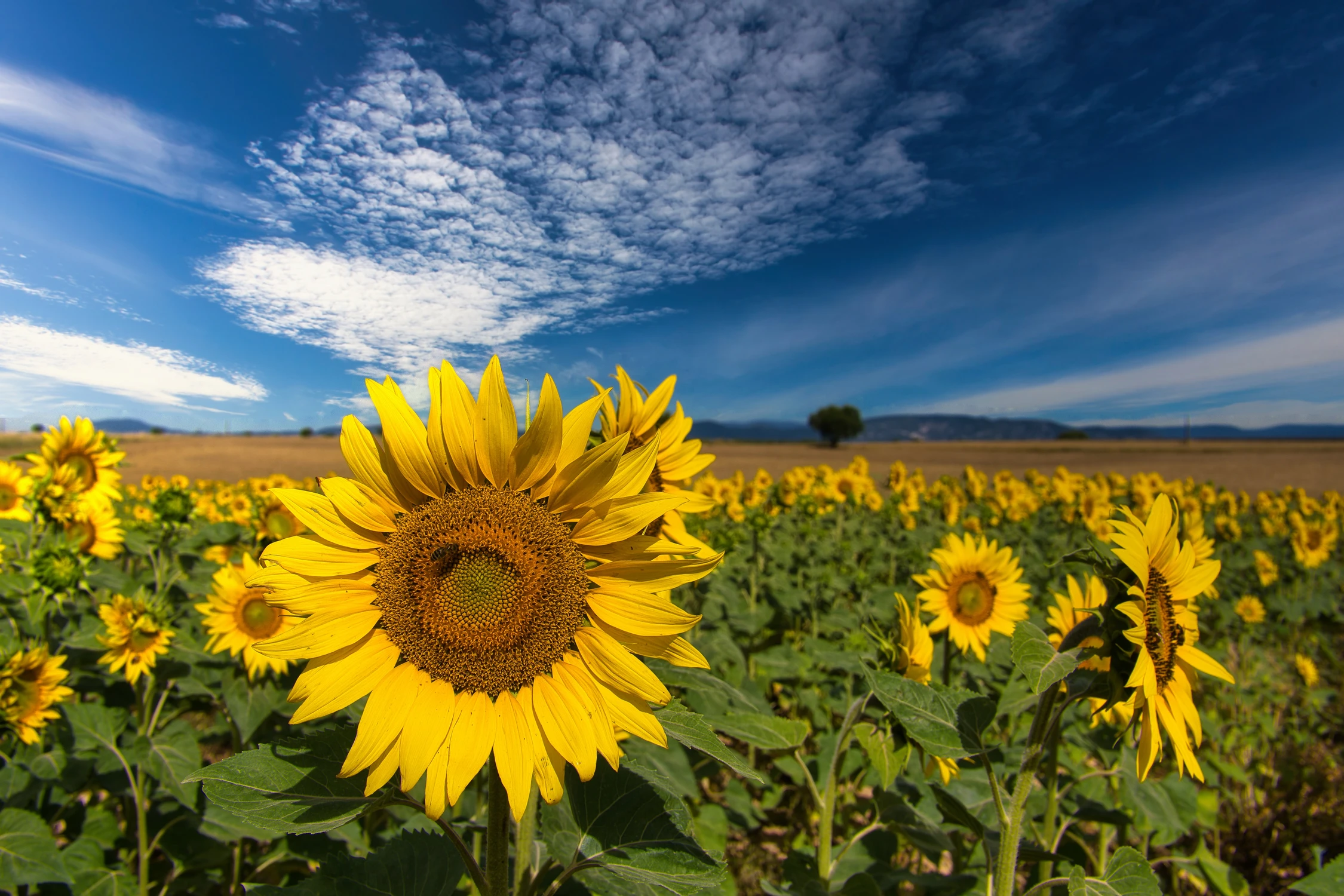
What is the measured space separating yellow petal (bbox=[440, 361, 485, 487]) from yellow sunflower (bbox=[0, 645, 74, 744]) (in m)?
2.81

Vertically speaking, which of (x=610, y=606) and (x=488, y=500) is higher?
(x=488, y=500)

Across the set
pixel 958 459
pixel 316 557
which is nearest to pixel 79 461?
pixel 316 557

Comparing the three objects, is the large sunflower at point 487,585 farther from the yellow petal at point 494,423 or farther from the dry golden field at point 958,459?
the dry golden field at point 958,459

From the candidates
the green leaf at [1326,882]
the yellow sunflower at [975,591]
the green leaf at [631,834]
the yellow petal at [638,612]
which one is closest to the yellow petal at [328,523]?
the yellow petal at [638,612]

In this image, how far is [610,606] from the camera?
1.29m

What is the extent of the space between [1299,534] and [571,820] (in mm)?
11816

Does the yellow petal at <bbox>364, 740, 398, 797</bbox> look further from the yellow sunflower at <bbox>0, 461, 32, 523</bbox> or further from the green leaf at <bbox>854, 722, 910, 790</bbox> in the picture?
the yellow sunflower at <bbox>0, 461, 32, 523</bbox>

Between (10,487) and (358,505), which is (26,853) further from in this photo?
(10,487)

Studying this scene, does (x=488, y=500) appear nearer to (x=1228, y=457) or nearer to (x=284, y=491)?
(x=284, y=491)

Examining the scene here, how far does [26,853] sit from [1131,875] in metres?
3.87

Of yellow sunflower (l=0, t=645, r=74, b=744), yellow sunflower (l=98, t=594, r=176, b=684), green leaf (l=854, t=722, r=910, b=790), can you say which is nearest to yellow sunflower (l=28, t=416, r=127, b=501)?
yellow sunflower (l=98, t=594, r=176, b=684)

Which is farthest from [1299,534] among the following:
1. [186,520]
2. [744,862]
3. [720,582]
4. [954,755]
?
[186,520]

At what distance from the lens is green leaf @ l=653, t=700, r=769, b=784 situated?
117 centimetres

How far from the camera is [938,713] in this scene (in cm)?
179
